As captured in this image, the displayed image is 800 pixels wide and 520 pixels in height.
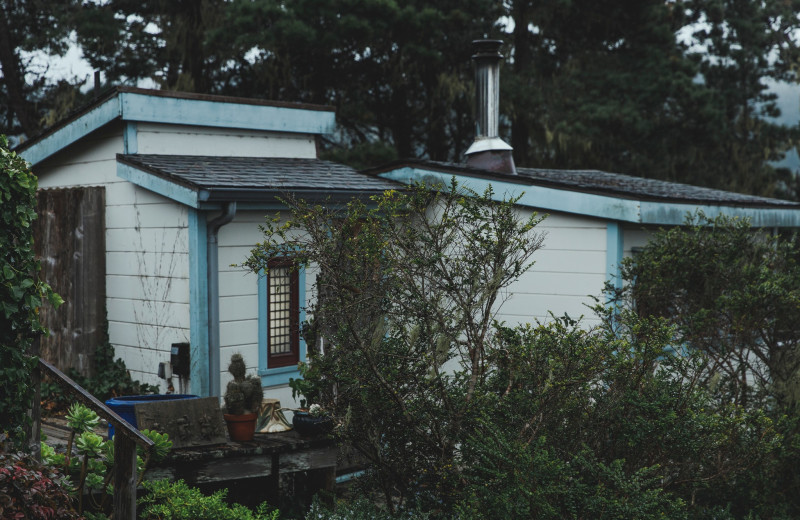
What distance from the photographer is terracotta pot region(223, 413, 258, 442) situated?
7586mm

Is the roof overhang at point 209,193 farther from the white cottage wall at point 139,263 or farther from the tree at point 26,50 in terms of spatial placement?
the tree at point 26,50

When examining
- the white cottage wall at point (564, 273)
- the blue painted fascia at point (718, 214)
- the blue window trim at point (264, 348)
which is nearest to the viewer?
the blue window trim at point (264, 348)

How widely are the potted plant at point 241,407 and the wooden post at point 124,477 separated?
6.10 ft

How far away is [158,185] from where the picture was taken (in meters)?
8.60

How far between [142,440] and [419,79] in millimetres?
18679

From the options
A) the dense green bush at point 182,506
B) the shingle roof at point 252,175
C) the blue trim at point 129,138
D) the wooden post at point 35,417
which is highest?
the blue trim at point 129,138

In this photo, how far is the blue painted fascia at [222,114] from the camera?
30.9 feet

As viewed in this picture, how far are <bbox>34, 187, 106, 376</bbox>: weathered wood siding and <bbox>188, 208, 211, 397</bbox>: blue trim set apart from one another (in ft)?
5.31

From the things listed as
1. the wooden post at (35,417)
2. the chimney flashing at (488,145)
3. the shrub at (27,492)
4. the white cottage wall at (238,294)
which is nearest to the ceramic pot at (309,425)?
the white cottage wall at (238,294)

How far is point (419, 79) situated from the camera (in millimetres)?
23094

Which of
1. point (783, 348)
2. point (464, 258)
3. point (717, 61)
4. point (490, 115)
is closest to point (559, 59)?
point (717, 61)

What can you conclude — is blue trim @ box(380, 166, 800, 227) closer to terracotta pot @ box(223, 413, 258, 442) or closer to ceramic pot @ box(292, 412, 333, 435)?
ceramic pot @ box(292, 412, 333, 435)

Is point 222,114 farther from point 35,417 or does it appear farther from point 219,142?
point 35,417

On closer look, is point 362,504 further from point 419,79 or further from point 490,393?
point 419,79
